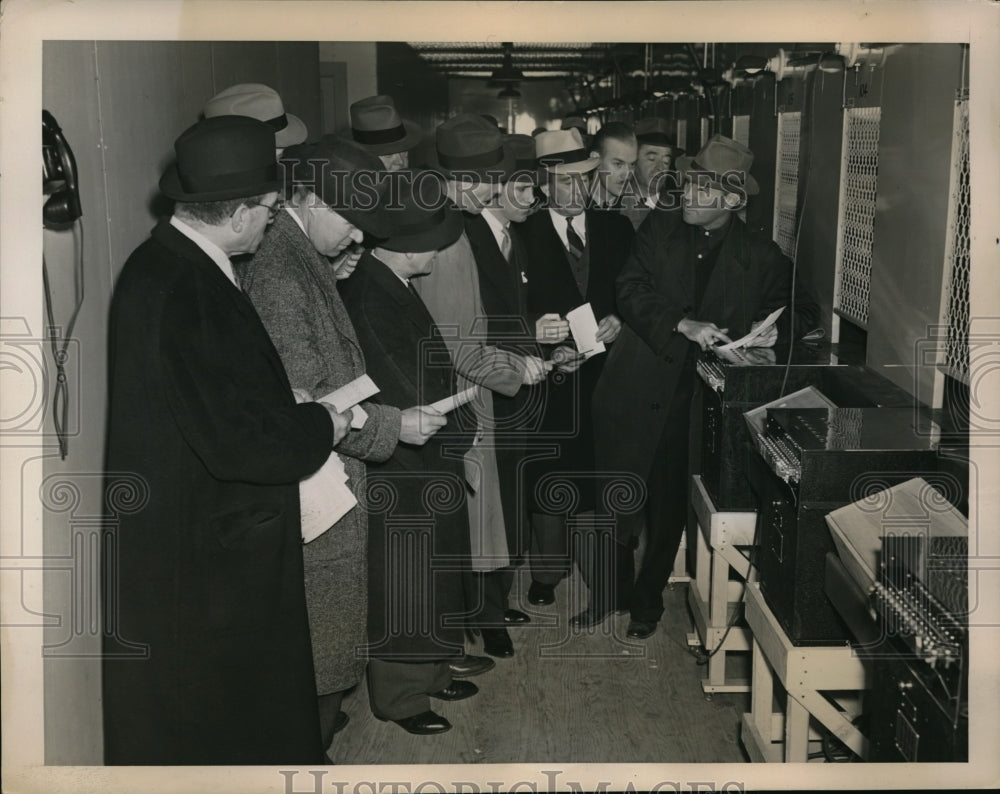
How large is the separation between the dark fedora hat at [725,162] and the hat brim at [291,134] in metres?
1.35

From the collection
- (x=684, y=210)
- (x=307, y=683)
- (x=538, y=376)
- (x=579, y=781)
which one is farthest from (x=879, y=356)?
(x=307, y=683)

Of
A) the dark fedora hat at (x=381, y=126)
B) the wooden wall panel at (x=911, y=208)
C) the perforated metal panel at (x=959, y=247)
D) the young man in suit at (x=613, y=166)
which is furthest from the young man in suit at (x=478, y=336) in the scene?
the perforated metal panel at (x=959, y=247)

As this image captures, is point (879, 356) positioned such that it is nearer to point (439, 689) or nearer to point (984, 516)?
point (984, 516)

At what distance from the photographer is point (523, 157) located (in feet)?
13.3

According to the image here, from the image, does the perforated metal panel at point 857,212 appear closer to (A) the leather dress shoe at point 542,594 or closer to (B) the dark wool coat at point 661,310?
(B) the dark wool coat at point 661,310

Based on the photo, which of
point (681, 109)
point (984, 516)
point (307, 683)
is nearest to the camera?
point (984, 516)

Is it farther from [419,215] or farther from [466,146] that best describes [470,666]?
[466,146]

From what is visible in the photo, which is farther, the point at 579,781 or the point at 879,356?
the point at 879,356

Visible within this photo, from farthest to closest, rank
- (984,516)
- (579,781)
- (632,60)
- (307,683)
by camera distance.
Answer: (632,60) < (307,683) < (579,781) < (984,516)

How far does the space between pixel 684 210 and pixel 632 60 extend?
5.82 ft

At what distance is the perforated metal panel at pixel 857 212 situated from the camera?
3.59 m

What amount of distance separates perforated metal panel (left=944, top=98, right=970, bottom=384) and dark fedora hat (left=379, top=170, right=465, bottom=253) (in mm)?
1352

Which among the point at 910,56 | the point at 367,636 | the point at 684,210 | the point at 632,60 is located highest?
the point at 632,60

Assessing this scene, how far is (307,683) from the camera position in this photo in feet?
8.38
